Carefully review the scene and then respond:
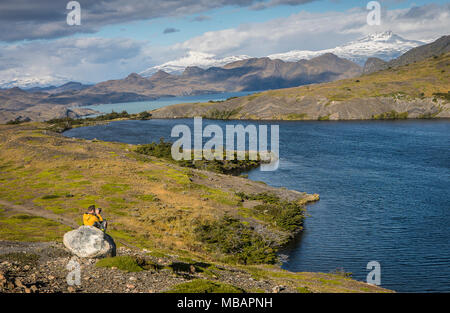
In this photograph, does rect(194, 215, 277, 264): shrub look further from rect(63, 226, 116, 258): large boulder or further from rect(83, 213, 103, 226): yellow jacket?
rect(83, 213, 103, 226): yellow jacket

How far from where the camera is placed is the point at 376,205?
75.1 m

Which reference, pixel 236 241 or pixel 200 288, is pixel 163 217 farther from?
pixel 200 288

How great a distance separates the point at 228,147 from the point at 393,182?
69.2 m

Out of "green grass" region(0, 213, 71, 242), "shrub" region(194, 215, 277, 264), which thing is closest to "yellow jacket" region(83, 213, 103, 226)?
"green grass" region(0, 213, 71, 242)

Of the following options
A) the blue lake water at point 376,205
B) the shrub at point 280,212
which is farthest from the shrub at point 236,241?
the shrub at point 280,212

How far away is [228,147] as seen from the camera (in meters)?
148

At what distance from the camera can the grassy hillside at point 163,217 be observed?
112 ft

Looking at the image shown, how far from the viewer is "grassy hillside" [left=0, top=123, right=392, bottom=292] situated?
34.2 meters

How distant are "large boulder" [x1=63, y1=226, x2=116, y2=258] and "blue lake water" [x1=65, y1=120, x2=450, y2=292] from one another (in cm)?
2805

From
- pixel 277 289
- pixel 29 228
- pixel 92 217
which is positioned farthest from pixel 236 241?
pixel 92 217

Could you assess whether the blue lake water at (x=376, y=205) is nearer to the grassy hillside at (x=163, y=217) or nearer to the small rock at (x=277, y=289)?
the grassy hillside at (x=163, y=217)

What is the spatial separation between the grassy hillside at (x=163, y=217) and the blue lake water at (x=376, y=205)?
5.77m
